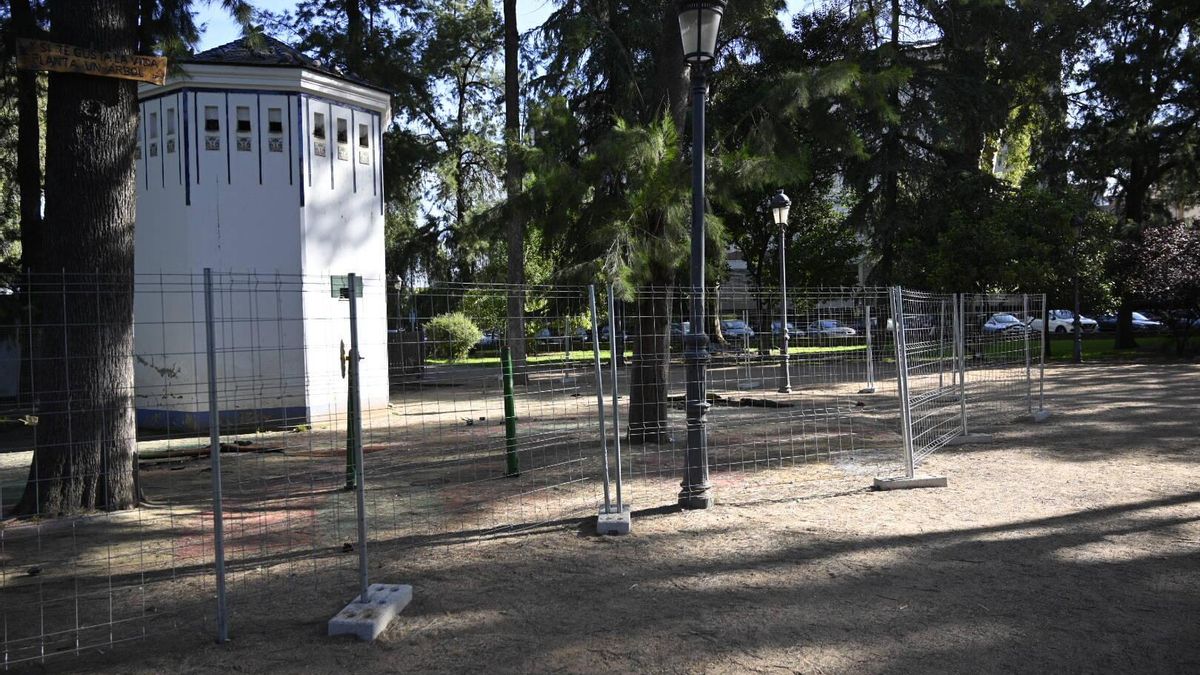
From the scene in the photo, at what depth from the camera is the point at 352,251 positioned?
16375 millimetres

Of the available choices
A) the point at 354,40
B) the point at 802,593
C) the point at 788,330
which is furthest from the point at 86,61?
the point at 354,40

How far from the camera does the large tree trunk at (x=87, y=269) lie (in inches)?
283

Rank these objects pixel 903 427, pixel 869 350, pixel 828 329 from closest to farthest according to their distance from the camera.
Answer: pixel 903 427, pixel 828 329, pixel 869 350

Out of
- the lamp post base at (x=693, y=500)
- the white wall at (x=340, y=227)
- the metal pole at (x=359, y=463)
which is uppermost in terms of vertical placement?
the white wall at (x=340, y=227)

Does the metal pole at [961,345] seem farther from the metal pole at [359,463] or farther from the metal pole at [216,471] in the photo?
the metal pole at [216,471]

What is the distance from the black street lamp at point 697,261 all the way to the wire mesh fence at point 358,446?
0.23 m

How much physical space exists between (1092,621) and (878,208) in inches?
991

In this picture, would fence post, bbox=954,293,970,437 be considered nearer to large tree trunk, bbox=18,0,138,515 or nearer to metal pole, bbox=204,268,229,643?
metal pole, bbox=204,268,229,643

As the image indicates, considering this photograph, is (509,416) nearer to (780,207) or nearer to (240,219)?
(240,219)

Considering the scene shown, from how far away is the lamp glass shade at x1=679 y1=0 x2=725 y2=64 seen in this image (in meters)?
6.69

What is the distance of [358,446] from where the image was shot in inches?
181

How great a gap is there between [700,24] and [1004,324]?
8400 millimetres

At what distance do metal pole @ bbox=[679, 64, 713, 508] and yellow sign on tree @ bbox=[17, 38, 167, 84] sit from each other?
15.8 feet

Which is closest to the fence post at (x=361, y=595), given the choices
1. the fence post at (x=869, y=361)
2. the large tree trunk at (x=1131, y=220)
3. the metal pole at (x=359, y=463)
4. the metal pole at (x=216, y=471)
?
the metal pole at (x=359, y=463)
